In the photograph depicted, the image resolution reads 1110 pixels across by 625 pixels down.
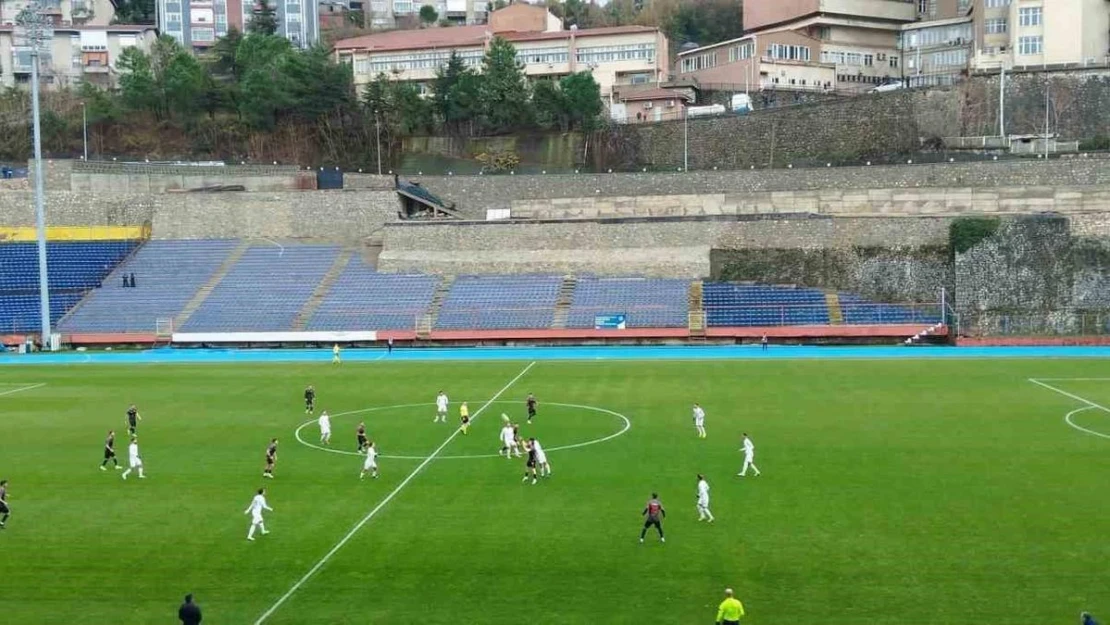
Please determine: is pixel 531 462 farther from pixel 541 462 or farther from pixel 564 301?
pixel 564 301

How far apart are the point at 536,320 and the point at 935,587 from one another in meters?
45.5

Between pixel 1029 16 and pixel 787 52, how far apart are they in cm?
2339

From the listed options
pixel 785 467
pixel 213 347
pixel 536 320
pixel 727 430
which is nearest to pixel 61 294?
pixel 213 347

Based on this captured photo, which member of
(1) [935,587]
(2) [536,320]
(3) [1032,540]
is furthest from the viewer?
(2) [536,320]

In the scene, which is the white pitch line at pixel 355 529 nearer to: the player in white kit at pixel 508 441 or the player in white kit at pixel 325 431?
the player in white kit at pixel 508 441

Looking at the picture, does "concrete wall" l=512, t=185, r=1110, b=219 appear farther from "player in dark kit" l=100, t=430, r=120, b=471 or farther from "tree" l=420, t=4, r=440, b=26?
"tree" l=420, t=4, r=440, b=26

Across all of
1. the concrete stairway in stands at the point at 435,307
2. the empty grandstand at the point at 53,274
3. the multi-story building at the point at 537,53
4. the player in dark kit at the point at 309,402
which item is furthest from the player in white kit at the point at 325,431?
the multi-story building at the point at 537,53

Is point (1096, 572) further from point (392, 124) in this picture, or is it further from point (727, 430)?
point (392, 124)

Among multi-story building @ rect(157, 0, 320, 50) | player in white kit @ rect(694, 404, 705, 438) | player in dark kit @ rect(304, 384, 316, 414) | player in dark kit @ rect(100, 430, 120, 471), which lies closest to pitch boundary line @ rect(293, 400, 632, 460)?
player in dark kit @ rect(304, 384, 316, 414)

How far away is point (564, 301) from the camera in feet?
216

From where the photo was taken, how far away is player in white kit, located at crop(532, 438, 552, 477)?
2681 cm

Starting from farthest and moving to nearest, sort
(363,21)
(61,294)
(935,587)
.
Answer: (363,21) < (61,294) < (935,587)

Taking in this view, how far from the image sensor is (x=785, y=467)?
28.0 m

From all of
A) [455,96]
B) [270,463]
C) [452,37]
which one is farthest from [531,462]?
[452,37]
